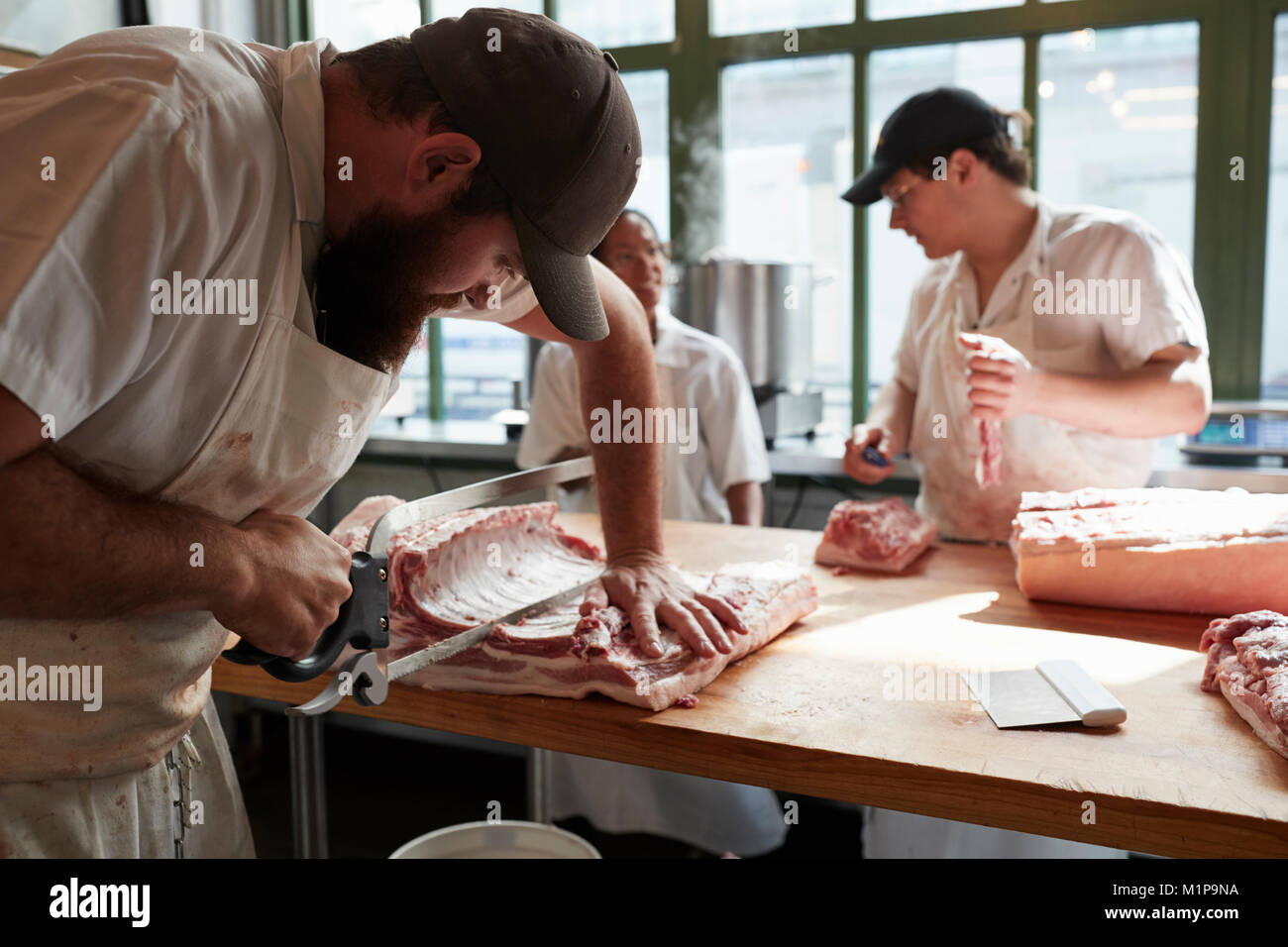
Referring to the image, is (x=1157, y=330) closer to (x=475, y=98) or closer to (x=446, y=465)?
(x=475, y=98)

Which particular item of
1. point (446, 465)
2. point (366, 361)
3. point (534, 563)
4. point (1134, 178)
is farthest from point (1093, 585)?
point (446, 465)

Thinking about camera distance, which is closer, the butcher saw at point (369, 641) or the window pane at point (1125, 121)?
the butcher saw at point (369, 641)

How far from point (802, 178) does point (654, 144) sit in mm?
865

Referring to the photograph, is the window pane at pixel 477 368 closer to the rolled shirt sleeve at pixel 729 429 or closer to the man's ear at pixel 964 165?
the rolled shirt sleeve at pixel 729 429

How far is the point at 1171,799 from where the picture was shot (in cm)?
149

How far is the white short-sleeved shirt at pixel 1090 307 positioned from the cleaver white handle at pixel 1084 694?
1388 millimetres

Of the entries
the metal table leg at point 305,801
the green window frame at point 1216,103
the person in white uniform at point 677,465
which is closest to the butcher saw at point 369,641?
the metal table leg at point 305,801

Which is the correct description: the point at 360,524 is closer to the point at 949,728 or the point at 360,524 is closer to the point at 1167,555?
the point at 949,728

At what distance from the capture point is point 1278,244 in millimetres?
4492

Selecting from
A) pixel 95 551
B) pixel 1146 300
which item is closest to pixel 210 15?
pixel 1146 300

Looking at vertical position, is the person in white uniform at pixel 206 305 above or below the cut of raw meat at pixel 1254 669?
above

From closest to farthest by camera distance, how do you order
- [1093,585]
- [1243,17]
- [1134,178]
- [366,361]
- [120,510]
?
A: [120,510] < [366,361] < [1093,585] < [1243,17] < [1134,178]

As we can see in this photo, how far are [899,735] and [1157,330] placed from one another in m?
1.77

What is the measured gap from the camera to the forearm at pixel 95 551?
1.22m
